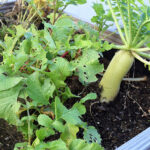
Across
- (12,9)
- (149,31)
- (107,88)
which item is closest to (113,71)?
(107,88)

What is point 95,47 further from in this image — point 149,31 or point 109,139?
point 109,139

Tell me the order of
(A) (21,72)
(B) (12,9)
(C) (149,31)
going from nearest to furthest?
(A) (21,72), (C) (149,31), (B) (12,9)

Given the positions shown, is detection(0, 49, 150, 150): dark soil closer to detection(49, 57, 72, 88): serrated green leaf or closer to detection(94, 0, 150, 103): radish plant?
detection(94, 0, 150, 103): radish plant

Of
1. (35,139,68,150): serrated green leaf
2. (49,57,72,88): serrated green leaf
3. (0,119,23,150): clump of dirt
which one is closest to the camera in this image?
(35,139,68,150): serrated green leaf

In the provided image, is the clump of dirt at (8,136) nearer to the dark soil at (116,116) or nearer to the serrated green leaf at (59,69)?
the dark soil at (116,116)

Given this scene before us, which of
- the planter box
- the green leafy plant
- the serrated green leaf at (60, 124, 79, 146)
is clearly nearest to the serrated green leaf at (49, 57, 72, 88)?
the green leafy plant

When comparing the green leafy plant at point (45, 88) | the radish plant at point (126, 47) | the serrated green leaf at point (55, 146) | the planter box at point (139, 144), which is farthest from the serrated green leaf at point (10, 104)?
the radish plant at point (126, 47)
